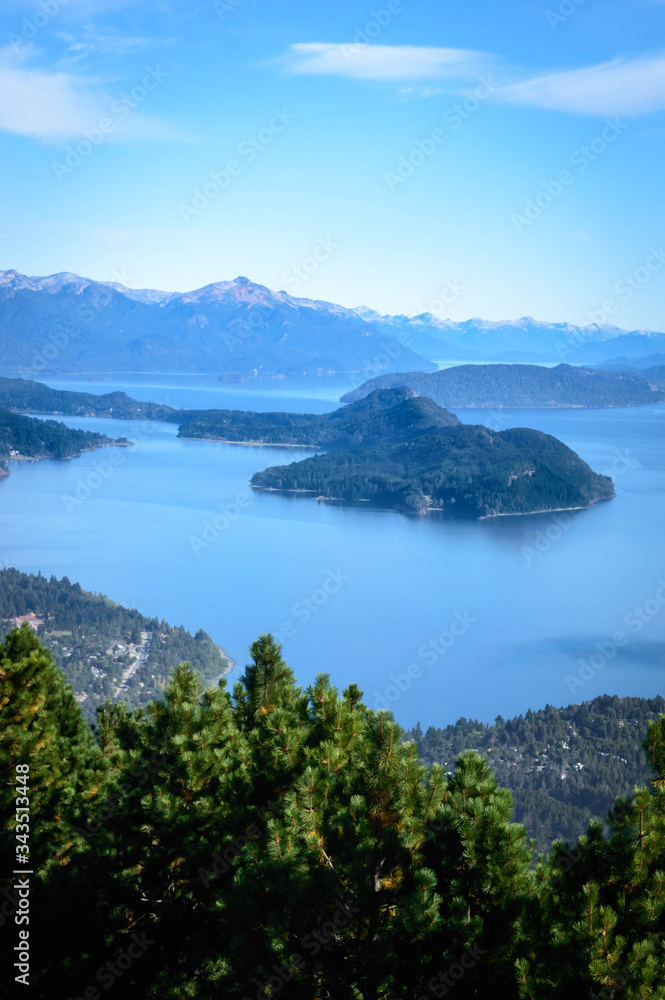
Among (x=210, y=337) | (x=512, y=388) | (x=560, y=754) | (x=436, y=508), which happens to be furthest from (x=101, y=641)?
(x=210, y=337)

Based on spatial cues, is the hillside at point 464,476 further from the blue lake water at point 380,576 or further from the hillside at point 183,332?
the hillside at point 183,332

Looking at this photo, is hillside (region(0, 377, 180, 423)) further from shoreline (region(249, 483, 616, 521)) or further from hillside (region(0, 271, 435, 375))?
hillside (region(0, 271, 435, 375))

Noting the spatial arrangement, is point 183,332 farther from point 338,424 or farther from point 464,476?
point 464,476

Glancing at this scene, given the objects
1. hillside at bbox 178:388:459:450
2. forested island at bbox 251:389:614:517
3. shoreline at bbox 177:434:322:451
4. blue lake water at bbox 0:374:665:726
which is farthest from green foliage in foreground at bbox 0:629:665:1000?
shoreline at bbox 177:434:322:451

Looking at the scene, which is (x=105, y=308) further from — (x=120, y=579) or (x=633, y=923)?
(x=633, y=923)

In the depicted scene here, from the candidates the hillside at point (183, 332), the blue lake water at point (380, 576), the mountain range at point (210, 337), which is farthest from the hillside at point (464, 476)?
the hillside at point (183, 332)

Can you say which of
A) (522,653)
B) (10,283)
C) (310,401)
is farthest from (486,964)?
(10,283)
